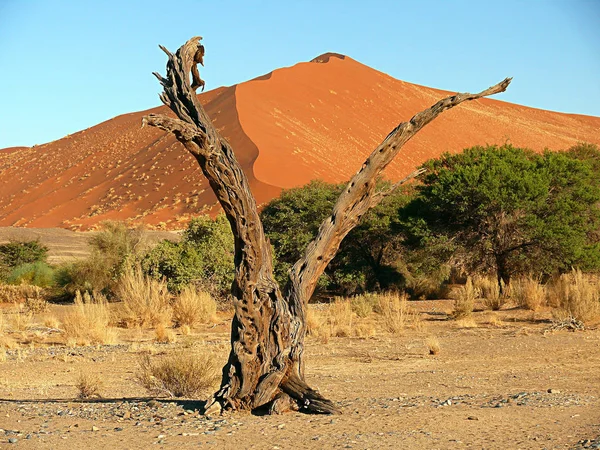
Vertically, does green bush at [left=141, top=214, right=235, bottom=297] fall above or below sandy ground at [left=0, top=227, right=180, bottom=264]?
below

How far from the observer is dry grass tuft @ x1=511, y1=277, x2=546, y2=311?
2006 cm

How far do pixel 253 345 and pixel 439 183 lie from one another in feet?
54.7

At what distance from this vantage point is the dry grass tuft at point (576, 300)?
17.6m

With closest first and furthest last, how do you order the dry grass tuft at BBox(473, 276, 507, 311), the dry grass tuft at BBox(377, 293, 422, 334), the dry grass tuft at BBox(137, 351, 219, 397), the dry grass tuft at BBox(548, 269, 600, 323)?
the dry grass tuft at BBox(137, 351, 219, 397) < the dry grass tuft at BBox(548, 269, 600, 323) < the dry grass tuft at BBox(377, 293, 422, 334) < the dry grass tuft at BBox(473, 276, 507, 311)

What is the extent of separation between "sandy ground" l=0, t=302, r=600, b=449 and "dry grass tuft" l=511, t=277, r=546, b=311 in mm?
2330

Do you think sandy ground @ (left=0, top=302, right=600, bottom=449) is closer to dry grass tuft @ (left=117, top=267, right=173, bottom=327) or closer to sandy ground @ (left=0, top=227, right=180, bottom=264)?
dry grass tuft @ (left=117, top=267, right=173, bottom=327)

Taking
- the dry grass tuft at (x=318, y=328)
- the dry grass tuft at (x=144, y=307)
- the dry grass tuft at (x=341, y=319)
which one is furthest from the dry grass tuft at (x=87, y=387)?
the dry grass tuft at (x=144, y=307)

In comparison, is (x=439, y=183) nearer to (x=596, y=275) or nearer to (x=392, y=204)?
(x=392, y=204)

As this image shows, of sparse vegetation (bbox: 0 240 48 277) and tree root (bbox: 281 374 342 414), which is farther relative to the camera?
sparse vegetation (bbox: 0 240 48 277)

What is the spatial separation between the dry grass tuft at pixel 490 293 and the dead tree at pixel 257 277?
516 inches

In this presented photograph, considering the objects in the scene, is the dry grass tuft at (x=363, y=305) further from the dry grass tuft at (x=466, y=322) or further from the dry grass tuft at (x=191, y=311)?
the dry grass tuft at (x=191, y=311)

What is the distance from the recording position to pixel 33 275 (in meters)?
29.5

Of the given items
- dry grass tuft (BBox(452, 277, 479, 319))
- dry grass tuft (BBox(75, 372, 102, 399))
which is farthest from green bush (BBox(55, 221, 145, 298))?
dry grass tuft (BBox(75, 372, 102, 399))

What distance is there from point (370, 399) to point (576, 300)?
9842mm
